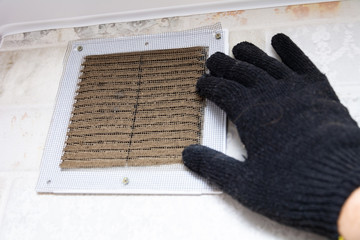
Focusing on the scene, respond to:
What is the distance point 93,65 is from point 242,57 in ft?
1.19

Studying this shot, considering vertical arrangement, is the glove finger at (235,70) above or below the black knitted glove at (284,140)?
above

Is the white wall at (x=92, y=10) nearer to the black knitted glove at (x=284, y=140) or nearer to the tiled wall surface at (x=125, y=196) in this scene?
the tiled wall surface at (x=125, y=196)

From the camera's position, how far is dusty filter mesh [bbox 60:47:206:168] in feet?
2.39

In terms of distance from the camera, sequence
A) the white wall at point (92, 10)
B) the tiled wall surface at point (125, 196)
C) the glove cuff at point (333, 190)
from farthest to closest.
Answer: the white wall at point (92, 10), the tiled wall surface at point (125, 196), the glove cuff at point (333, 190)

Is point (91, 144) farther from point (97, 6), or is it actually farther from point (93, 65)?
point (97, 6)

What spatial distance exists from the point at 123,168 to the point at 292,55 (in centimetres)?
42

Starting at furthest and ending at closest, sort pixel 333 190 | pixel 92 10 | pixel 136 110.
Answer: pixel 92 10, pixel 136 110, pixel 333 190

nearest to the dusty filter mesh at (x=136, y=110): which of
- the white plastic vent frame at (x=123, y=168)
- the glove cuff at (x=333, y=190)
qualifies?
the white plastic vent frame at (x=123, y=168)

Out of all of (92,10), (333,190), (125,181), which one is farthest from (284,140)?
(92,10)

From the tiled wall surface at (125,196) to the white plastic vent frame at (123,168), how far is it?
21 mm

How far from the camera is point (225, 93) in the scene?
686 mm

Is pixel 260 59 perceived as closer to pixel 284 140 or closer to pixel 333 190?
pixel 284 140

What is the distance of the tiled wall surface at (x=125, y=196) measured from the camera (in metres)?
0.66

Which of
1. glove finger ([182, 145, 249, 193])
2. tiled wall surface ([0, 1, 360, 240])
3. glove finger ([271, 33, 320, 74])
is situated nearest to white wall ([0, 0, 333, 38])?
tiled wall surface ([0, 1, 360, 240])
